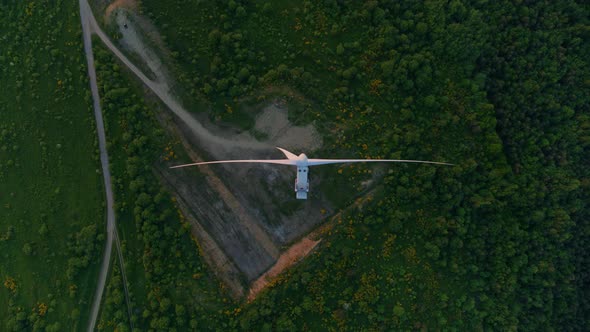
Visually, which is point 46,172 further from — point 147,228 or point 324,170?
point 324,170

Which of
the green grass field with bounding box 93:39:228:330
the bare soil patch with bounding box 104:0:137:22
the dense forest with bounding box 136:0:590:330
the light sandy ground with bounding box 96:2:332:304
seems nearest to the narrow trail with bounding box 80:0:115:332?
the green grass field with bounding box 93:39:228:330

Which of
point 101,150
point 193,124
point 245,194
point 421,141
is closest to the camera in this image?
point 245,194

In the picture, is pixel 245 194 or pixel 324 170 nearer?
pixel 324 170

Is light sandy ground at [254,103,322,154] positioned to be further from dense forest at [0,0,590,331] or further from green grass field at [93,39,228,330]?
green grass field at [93,39,228,330]

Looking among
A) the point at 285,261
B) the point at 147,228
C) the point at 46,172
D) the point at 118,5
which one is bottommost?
the point at 285,261

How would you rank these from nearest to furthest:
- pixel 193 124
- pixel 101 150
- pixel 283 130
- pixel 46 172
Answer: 1. pixel 283 130
2. pixel 193 124
3. pixel 101 150
4. pixel 46 172

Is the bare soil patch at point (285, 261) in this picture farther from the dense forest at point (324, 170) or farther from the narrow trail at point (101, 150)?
the narrow trail at point (101, 150)

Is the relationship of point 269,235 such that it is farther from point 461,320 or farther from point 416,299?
point 461,320

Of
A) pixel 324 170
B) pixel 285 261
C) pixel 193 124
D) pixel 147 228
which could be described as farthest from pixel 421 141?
pixel 147 228
